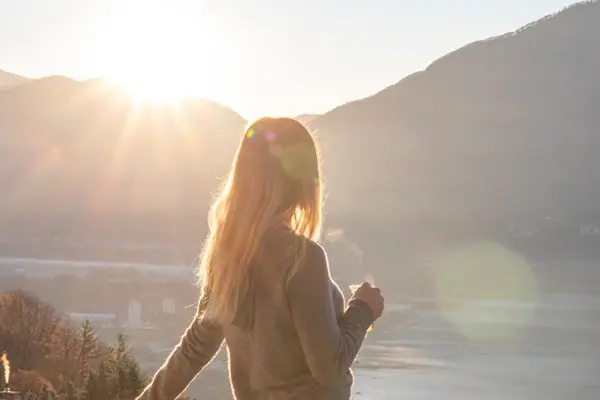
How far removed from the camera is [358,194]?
2224 inches

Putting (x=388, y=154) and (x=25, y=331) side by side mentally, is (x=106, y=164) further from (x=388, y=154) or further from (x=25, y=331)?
(x=25, y=331)

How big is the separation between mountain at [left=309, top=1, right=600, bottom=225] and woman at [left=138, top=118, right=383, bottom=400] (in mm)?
50272

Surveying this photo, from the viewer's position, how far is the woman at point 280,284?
1.13 meters

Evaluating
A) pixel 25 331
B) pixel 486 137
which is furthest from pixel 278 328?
pixel 486 137

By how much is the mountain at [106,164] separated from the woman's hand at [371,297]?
4190cm

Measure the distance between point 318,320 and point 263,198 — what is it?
0.20 metres

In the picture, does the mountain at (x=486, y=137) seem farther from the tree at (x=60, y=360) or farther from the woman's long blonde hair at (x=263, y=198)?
the woman's long blonde hair at (x=263, y=198)

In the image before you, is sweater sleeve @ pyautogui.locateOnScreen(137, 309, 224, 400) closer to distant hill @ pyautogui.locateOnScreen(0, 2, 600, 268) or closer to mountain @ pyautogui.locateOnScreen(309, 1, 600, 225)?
distant hill @ pyautogui.locateOnScreen(0, 2, 600, 268)

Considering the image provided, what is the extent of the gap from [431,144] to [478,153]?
8.14 metres

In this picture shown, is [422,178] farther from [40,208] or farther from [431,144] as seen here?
[40,208]

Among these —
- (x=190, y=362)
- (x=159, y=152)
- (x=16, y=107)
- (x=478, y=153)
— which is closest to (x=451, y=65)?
(x=478, y=153)

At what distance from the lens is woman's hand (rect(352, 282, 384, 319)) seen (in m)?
1.21

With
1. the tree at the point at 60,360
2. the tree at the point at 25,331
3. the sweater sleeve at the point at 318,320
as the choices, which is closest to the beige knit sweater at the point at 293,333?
the sweater sleeve at the point at 318,320

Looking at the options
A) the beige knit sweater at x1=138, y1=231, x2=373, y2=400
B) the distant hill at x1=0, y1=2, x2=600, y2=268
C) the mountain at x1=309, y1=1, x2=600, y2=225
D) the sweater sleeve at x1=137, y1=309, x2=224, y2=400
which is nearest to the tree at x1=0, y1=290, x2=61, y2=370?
the sweater sleeve at x1=137, y1=309, x2=224, y2=400
